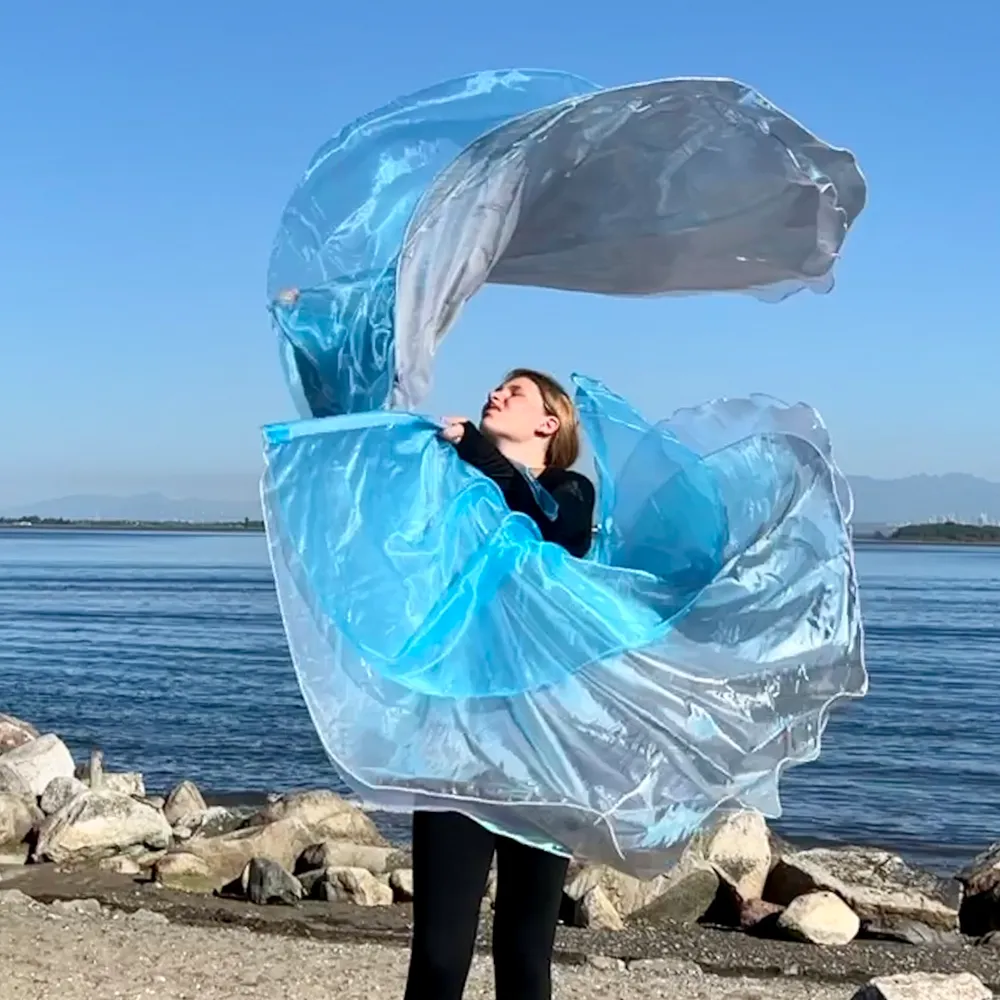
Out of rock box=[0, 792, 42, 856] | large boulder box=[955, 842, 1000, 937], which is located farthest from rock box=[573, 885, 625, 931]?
rock box=[0, 792, 42, 856]

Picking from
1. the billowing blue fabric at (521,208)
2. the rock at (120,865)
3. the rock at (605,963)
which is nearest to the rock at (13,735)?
the rock at (120,865)

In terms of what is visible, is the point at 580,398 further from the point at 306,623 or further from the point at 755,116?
the point at 306,623

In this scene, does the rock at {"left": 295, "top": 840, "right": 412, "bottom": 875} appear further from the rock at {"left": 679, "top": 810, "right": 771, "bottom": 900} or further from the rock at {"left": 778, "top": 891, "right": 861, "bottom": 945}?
the rock at {"left": 778, "top": 891, "right": 861, "bottom": 945}

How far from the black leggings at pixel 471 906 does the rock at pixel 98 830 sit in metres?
7.82

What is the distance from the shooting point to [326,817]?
11.9m

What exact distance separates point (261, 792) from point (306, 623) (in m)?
13.6

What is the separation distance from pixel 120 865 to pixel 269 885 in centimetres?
162

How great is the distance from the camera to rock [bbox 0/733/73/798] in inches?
545

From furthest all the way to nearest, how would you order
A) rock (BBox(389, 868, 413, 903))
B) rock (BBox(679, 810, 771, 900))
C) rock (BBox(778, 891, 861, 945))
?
rock (BBox(679, 810, 771, 900)) < rock (BBox(389, 868, 413, 903)) < rock (BBox(778, 891, 861, 945))

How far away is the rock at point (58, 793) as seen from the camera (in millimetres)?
12852

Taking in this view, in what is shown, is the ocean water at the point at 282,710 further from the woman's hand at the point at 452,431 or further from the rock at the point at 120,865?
the rock at the point at 120,865

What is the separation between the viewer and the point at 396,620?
3.82 meters

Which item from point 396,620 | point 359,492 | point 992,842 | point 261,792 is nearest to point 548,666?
point 396,620

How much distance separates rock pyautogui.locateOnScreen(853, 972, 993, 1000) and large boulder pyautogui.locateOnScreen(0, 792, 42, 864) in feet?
23.6
